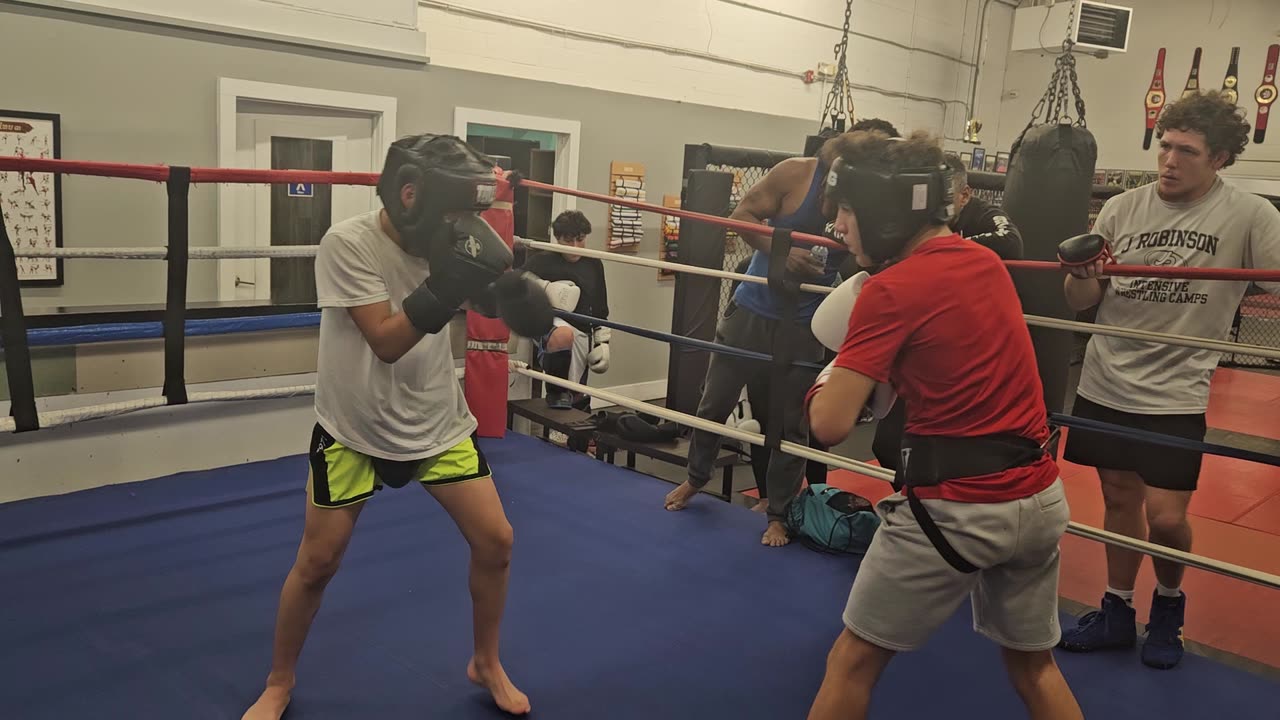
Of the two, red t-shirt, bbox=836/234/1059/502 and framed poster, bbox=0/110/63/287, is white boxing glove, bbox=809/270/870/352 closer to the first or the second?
red t-shirt, bbox=836/234/1059/502

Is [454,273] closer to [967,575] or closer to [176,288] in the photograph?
[967,575]

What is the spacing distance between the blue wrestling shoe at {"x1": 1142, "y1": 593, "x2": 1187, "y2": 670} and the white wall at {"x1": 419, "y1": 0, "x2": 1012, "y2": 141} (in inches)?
184

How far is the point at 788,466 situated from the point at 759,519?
0.81 ft

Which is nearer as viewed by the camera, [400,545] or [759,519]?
[400,545]

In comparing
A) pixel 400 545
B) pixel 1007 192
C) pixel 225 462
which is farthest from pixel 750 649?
pixel 225 462

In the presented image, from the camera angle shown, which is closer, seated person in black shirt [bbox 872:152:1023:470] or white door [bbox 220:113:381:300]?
seated person in black shirt [bbox 872:152:1023:470]

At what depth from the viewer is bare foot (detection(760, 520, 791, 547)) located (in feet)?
9.56

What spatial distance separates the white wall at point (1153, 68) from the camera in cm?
845

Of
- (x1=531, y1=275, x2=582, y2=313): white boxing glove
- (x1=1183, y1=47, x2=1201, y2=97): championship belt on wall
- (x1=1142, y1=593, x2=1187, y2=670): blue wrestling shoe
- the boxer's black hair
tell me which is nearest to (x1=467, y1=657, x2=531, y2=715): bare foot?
(x1=1142, y1=593, x2=1187, y2=670): blue wrestling shoe

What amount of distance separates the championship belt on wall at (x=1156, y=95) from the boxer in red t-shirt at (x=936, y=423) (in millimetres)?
8270

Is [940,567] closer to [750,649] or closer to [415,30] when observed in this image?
[750,649]

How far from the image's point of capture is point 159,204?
13.4 feet

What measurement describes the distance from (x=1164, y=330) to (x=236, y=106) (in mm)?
3796

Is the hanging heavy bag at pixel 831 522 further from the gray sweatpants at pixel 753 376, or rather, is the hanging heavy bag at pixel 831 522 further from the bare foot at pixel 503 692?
the bare foot at pixel 503 692
